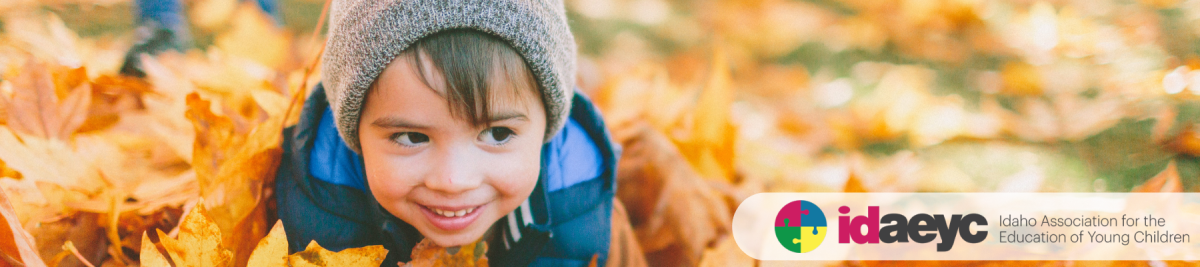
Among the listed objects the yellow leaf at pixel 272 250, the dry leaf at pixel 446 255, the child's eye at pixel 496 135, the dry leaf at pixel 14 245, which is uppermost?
the child's eye at pixel 496 135

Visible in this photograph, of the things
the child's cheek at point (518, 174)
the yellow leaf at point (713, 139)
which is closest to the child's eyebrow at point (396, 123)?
the child's cheek at point (518, 174)

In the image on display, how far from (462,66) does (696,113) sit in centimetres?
72

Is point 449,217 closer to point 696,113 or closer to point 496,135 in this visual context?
point 496,135

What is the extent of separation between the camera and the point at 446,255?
2.52 feet

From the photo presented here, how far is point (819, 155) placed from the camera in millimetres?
1604

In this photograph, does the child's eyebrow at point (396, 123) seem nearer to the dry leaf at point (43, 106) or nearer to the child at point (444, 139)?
the child at point (444, 139)

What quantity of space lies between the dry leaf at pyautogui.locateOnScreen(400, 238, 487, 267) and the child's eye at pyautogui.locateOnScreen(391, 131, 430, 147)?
0.12 meters

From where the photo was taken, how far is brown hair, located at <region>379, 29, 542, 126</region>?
0.67m

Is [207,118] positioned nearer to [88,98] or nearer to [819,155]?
[88,98]

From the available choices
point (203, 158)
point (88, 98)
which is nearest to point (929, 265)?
point (203, 158)

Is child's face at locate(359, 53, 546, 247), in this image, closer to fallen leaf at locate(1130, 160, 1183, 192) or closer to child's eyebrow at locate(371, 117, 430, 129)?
child's eyebrow at locate(371, 117, 430, 129)

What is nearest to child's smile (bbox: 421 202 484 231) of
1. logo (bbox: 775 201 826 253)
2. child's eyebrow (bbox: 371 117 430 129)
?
child's eyebrow (bbox: 371 117 430 129)

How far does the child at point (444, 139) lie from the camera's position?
0.68m

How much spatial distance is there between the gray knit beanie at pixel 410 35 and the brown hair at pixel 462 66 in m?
0.01
